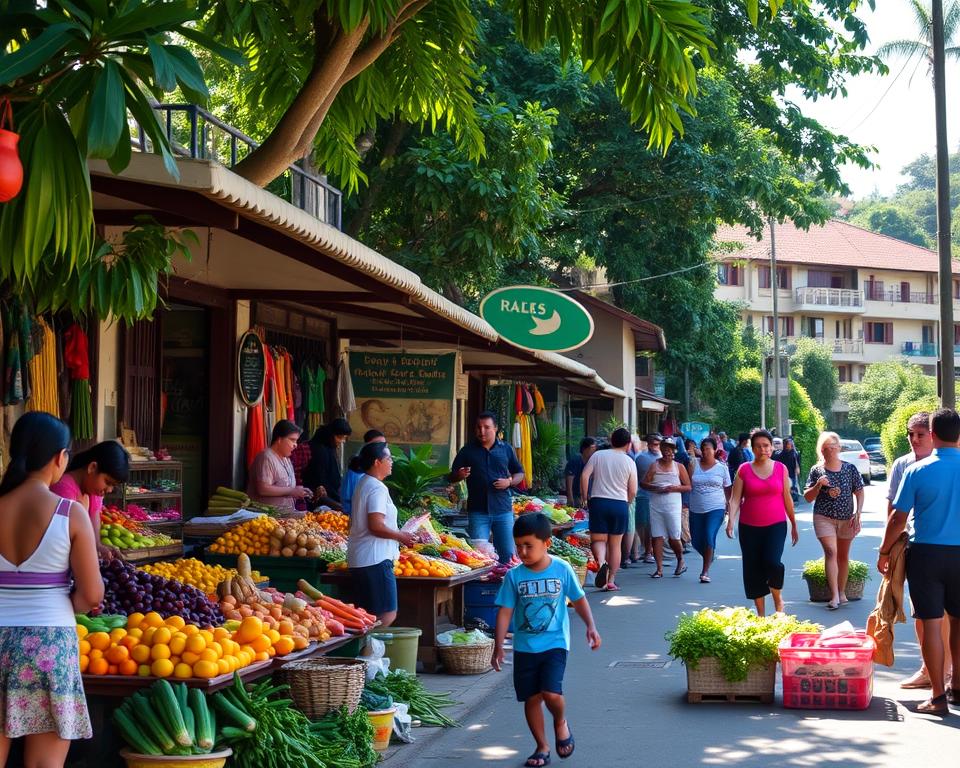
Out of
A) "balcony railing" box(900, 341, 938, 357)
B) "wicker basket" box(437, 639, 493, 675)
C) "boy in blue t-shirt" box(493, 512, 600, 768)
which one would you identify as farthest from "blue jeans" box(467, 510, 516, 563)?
"balcony railing" box(900, 341, 938, 357)

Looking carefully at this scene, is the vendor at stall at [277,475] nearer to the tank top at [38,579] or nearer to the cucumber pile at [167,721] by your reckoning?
Result: the cucumber pile at [167,721]

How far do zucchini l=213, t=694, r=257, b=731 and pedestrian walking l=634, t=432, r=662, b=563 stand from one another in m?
12.6

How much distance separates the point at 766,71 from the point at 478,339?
40.6 ft

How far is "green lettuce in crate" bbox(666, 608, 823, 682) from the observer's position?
8.82 m

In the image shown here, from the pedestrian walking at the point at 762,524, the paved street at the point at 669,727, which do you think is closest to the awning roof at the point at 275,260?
the paved street at the point at 669,727

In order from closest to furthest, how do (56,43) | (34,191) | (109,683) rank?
(56,43) → (34,191) → (109,683)

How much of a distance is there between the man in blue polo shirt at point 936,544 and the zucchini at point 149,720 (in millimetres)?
5087

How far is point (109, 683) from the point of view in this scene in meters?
6.41

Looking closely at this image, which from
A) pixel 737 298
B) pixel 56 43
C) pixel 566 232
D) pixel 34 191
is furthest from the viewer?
pixel 737 298

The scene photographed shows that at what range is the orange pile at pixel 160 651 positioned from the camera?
642 centimetres

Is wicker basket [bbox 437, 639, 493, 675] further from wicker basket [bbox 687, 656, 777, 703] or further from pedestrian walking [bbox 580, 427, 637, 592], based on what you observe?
pedestrian walking [bbox 580, 427, 637, 592]

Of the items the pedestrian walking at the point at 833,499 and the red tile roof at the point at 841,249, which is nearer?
the pedestrian walking at the point at 833,499

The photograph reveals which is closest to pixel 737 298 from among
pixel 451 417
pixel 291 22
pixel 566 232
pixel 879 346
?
pixel 879 346

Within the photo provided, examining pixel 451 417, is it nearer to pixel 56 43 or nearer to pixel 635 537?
pixel 635 537
